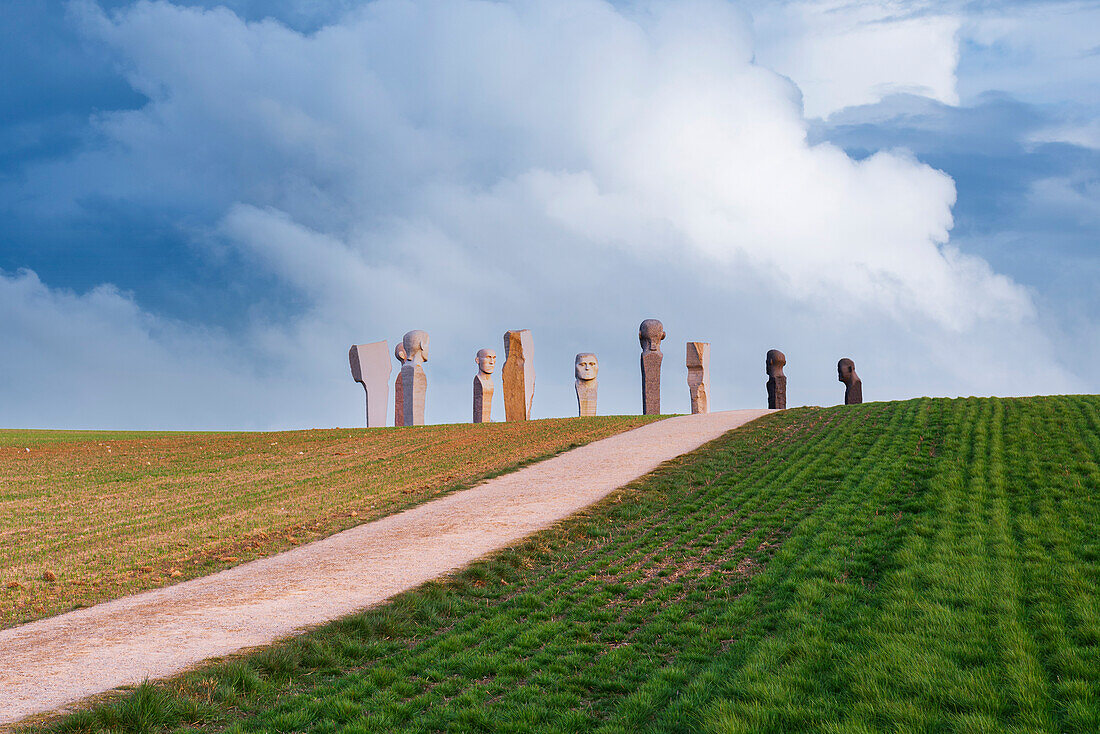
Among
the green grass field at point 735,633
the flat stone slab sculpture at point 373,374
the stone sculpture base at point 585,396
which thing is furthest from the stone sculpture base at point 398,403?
the green grass field at point 735,633

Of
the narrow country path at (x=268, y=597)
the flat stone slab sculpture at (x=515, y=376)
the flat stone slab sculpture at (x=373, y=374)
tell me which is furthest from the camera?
the flat stone slab sculpture at (x=373, y=374)

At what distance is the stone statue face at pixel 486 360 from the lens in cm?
3281

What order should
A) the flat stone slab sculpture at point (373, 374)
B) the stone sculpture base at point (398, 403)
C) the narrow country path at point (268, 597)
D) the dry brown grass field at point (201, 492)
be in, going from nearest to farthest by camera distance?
1. the narrow country path at point (268, 597)
2. the dry brown grass field at point (201, 492)
3. the flat stone slab sculpture at point (373, 374)
4. the stone sculpture base at point (398, 403)

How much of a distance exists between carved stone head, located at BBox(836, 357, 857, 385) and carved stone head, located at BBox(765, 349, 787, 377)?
90.8 inches

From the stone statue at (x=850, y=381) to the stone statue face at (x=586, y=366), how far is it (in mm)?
10302

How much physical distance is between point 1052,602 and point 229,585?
9877 mm

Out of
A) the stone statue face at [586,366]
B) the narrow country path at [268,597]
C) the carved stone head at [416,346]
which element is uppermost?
the carved stone head at [416,346]

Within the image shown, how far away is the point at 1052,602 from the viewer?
7891mm

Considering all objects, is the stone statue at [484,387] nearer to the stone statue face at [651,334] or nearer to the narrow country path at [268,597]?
the stone statue face at [651,334]

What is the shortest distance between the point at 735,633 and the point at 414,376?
27.0 m

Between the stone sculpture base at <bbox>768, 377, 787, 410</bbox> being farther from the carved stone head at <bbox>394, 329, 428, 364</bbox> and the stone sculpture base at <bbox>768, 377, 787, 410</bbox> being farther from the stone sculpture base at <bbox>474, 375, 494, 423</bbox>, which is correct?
the carved stone head at <bbox>394, 329, 428, 364</bbox>

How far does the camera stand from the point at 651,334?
3222 centimetres

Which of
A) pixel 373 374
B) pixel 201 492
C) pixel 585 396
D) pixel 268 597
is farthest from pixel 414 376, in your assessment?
pixel 268 597

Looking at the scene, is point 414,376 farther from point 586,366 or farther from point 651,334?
point 651,334
